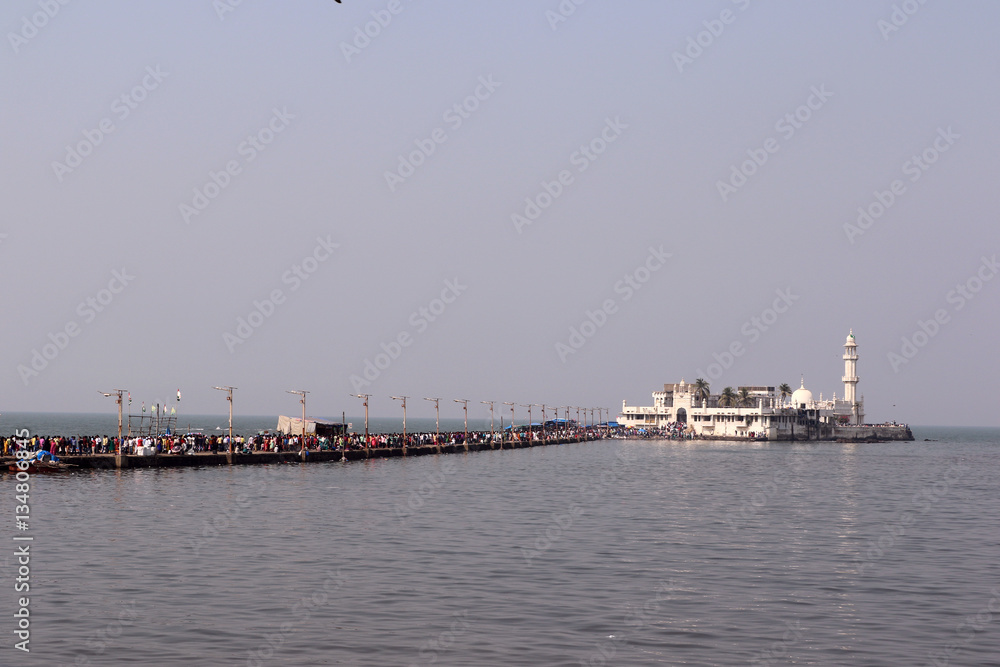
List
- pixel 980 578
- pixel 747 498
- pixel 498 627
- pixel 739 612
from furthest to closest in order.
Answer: pixel 747 498 < pixel 980 578 < pixel 739 612 < pixel 498 627

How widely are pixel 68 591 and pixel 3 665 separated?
23.6ft

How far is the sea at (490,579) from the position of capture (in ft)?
→ 70.0

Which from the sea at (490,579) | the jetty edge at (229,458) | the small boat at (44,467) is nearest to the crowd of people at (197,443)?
the jetty edge at (229,458)

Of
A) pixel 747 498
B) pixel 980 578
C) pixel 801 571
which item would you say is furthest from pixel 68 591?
pixel 747 498

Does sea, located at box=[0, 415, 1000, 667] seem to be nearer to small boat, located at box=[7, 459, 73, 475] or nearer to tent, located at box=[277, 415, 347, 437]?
small boat, located at box=[7, 459, 73, 475]

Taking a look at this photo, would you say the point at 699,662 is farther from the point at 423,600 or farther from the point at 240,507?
the point at 240,507

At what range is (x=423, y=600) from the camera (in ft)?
85.1

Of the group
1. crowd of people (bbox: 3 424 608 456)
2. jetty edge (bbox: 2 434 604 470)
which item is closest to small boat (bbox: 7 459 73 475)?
jetty edge (bbox: 2 434 604 470)

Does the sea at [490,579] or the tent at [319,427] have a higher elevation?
the tent at [319,427]

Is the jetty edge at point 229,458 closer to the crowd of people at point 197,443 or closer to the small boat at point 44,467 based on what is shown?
the crowd of people at point 197,443

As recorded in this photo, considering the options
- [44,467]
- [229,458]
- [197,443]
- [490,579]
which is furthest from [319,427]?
[490,579]

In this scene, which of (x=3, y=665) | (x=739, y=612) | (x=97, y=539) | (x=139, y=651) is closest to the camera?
(x=3, y=665)

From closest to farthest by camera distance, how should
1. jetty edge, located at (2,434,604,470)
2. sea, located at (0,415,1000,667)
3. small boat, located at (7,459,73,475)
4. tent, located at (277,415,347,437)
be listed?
1. sea, located at (0,415,1000,667)
2. small boat, located at (7,459,73,475)
3. jetty edge, located at (2,434,604,470)
4. tent, located at (277,415,347,437)

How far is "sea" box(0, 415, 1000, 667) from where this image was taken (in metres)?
21.3
